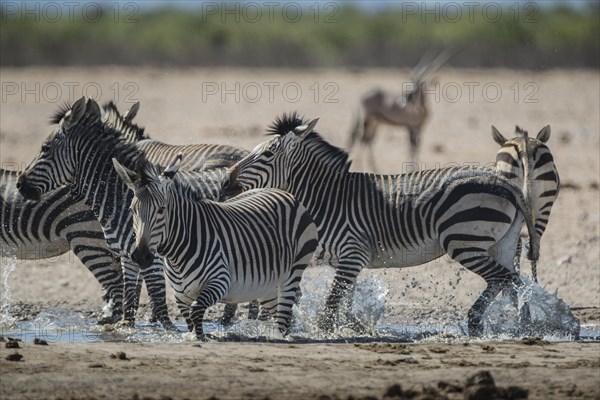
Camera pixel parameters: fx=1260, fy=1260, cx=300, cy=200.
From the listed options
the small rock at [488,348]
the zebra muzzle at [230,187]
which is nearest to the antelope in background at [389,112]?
the zebra muzzle at [230,187]

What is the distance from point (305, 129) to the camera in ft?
36.8

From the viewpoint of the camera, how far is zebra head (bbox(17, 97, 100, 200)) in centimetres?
1098

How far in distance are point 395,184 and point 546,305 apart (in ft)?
5.78

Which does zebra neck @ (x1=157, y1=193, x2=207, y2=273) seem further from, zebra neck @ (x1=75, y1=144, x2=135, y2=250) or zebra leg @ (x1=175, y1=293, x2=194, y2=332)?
zebra neck @ (x1=75, y1=144, x2=135, y2=250)

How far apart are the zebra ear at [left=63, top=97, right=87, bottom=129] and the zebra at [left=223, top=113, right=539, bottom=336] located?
1409mm

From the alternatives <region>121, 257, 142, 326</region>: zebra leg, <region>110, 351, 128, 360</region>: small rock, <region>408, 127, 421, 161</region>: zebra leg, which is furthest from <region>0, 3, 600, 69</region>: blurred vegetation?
<region>110, 351, 128, 360</region>: small rock

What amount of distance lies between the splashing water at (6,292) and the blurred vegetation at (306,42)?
31.4 meters

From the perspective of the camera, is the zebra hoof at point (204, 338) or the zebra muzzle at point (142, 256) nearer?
the zebra muzzle at point (142, 256)

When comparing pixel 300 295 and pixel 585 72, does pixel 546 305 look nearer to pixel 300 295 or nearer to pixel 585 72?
pixel 300 295

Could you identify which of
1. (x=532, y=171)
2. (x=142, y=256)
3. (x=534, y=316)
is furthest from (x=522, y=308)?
(x=142, y=256)

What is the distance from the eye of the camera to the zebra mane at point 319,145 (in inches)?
448

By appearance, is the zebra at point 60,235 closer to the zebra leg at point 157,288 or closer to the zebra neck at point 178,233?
the zebra leg at point 157,288

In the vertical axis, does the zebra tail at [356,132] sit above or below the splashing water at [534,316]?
above

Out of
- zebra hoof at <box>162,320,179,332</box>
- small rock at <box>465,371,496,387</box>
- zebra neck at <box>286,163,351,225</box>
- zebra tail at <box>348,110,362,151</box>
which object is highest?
zebra tail at <box>348,110,362,151</box>
